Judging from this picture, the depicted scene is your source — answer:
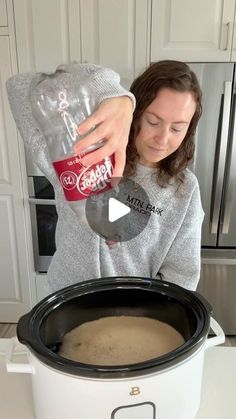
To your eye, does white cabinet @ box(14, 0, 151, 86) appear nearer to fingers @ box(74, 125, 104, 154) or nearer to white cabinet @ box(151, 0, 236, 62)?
white cabinet @ box(151, 0, 236, 62)

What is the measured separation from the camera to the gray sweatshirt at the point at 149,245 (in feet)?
2.92

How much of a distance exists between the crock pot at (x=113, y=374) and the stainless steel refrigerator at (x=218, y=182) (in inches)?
50.1

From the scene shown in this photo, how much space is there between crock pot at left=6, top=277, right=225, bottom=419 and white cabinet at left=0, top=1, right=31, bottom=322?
1.41m

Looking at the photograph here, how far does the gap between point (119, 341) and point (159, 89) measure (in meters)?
0.53

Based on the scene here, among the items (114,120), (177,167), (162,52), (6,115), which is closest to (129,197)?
(114,120)

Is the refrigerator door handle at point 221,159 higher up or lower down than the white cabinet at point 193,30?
lower down

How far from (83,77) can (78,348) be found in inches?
16.0

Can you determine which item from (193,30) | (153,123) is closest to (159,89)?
(153,123)

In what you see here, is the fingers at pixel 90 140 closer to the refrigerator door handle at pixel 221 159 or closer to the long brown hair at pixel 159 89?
the long brown hair at pixel 159 89

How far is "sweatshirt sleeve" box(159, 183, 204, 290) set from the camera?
3.03ft
